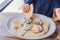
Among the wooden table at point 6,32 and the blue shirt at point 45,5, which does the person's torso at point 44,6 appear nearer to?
the blue shirt at point 45,5

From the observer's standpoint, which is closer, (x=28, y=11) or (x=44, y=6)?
(x=28, y=11)

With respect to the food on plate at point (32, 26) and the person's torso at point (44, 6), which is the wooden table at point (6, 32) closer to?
the food on plate at point (32, 26)

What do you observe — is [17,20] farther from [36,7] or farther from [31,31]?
[36,7]

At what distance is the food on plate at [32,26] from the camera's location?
0.77 m

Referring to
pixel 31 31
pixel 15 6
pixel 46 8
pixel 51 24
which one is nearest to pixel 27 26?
pixel 31 31

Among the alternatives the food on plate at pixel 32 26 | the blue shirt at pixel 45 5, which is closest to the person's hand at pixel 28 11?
the food on plate at pixel 32 26

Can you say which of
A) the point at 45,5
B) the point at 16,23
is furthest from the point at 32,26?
the point at 45,5

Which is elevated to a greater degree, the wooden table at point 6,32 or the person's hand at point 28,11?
the person's hand at point 28,11

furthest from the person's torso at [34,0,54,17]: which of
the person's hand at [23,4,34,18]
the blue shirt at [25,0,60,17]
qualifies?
the person's hand at [23,4,34,18]

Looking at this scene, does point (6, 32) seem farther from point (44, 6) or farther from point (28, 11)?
Result: point (44, 6)

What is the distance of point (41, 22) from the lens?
841 millimetres

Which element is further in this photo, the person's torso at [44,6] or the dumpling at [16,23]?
the person's torso at [44,6]

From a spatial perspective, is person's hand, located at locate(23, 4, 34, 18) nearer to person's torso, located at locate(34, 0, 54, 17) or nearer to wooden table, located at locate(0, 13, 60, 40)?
wooden table, located at locate(0, 13, 60, 40)

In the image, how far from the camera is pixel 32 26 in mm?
807
